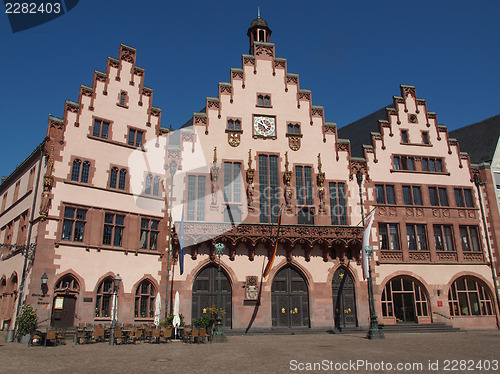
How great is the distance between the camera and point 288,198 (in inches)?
1391

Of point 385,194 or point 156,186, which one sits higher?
point 385,194

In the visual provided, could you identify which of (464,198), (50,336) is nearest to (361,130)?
(464,198)

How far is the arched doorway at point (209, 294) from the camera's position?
31891 millimetres

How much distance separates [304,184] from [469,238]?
1476 centimetres

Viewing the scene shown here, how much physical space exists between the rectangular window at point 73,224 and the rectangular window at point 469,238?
2978 cm

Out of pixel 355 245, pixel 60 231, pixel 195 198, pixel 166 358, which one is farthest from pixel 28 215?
pixel 355 245

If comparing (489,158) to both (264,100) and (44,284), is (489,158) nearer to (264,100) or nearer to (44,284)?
(264,100)

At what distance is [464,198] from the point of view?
3881 cm

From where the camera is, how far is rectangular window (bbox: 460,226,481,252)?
37.7 m

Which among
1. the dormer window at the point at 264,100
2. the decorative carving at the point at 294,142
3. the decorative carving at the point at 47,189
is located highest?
the dormer window at the point at 264,100

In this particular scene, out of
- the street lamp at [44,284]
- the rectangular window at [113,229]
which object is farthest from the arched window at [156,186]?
the street lamp at [44,284]

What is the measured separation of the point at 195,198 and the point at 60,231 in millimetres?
9959

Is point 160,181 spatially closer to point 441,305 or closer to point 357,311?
point 357,311

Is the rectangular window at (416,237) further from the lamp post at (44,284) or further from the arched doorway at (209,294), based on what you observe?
the lamp post at (44,284)
